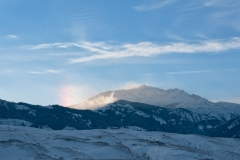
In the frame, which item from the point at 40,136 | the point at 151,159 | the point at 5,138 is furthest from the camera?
the point at 40,136

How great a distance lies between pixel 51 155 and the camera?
2520 inches

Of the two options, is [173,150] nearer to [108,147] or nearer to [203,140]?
[108,147]

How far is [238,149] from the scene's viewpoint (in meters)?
85.1

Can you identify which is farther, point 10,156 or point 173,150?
point 173,150

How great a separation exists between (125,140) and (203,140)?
20.6m

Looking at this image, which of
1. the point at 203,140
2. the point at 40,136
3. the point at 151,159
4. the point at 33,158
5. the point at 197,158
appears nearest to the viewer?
the point at 33,158

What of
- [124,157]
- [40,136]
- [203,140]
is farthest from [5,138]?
[203,140]

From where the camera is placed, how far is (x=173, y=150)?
226 ft

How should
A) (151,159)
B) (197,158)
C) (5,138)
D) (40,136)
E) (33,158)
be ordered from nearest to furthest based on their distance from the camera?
1. (33,158)
2. (197,158)
3. (151,159)
4. (5,138)
5. (40,136)

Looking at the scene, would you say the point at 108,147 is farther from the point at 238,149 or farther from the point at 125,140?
the point at 238,149

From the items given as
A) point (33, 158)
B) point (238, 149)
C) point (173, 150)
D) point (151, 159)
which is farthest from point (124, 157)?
point (238, 149)

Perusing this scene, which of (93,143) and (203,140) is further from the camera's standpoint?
(203,140)

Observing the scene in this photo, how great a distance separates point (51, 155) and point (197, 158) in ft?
75.9

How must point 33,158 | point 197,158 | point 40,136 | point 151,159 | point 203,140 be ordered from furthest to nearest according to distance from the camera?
point 203,140
point 40,136
point 151,159
point 197,158
point 33,158
